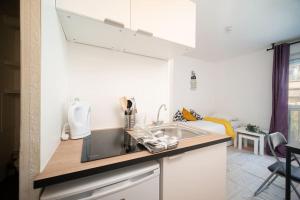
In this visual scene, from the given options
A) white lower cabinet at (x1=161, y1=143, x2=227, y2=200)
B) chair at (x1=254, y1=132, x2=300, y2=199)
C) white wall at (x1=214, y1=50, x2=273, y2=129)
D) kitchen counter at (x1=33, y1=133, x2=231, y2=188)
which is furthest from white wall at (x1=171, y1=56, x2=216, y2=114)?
kitchen counter at (x1=33, y1=133, x2=231, y2=188)

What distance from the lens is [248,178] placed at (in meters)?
1.78

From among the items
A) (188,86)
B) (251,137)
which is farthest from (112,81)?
(251,137)

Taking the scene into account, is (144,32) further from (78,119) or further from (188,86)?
(188,86)

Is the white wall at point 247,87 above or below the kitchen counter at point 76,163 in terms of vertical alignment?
above

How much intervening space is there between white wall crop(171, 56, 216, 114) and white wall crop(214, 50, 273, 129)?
0.76 ft

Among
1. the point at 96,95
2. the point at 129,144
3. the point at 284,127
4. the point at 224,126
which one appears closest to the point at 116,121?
the point at 96,95

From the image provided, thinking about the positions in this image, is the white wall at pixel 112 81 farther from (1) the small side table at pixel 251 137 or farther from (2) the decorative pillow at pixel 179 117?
(1) the small side table at pixel 251 137

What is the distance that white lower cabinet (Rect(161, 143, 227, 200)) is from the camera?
2.51ft

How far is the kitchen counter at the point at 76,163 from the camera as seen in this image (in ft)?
1.62

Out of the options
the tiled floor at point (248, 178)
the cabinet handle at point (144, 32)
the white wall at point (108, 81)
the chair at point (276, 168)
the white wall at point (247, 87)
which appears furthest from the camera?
the white wall at point (247, 87)

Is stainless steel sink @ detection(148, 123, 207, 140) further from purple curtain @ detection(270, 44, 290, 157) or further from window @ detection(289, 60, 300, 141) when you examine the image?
window @ detection(289, 60, 300, 141)

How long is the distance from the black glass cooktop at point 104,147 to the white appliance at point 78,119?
64 mm

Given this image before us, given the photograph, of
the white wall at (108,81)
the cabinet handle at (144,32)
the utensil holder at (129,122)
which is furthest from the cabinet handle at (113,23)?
the utensil holder at (129,122)

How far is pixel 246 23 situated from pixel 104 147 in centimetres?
249
